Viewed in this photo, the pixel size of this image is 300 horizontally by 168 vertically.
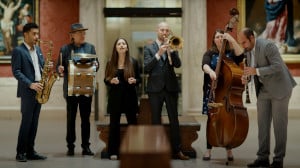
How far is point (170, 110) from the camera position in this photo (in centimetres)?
657

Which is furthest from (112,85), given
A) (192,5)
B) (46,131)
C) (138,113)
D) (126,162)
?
(192,5)

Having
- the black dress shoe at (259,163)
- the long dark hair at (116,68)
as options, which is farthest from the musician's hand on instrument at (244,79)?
the long dark hair at (116,68)

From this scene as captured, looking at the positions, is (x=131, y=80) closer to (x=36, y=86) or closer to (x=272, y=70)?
(x=36, y=86)

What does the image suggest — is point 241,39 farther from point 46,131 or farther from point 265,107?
point 46,131

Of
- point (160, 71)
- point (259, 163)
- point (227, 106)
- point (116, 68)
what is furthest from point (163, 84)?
point (259, 163)

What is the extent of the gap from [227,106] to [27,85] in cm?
233

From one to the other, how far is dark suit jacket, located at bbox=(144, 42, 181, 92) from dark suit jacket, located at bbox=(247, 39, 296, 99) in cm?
102

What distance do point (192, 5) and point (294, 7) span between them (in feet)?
7.02

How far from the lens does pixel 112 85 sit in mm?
6629

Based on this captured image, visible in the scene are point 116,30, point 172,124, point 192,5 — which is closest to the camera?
point 172,124

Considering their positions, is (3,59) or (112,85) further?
(3,59)

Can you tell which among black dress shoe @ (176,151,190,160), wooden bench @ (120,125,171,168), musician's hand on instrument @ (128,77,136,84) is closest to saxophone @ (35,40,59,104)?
musician's hand on instrument @ (128,77,136,84)

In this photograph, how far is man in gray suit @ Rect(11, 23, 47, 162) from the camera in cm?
649

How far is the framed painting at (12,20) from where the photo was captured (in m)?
11.6
